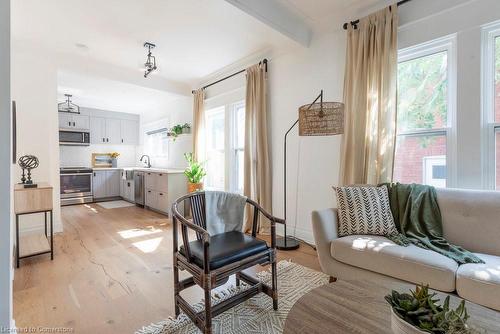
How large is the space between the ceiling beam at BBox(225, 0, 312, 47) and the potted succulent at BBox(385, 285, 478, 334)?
2544 millimetres

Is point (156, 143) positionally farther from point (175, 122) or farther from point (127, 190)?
point (127, 190)

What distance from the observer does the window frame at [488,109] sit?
197 centimetres

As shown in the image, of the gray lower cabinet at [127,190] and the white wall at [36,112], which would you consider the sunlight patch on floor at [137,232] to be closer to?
the white wall at [36,112]

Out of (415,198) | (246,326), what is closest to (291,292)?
(246,326)

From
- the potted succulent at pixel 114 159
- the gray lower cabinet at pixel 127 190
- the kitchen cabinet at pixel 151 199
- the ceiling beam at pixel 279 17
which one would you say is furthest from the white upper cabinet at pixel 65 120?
the ceiling beam at pixel 279 17

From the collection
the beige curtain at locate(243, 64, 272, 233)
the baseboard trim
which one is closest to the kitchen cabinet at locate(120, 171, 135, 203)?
the beige curtain at locate(243, 64, 272, 233)

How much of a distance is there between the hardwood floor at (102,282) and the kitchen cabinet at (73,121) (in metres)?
3.52

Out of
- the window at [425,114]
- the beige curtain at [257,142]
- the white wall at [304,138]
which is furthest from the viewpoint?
the beige curtain at [257,142]

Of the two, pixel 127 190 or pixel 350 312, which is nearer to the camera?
pixel 350 312

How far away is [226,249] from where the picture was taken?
157cm

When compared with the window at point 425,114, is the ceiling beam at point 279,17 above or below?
above

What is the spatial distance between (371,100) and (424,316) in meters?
2.05

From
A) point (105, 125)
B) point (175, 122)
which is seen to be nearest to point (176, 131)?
point (175, 122)

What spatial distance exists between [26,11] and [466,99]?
4223mm
